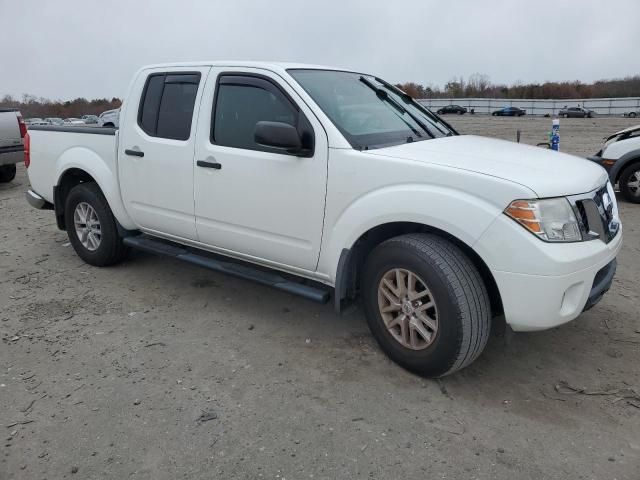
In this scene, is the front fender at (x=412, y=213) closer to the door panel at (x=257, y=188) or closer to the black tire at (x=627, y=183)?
the door panel at (x=257, y=188)

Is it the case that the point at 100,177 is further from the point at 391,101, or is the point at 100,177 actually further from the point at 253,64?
the point at 391,101

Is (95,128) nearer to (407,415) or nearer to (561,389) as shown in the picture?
(407,415)

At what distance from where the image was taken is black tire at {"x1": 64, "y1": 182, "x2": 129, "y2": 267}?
16.4ft

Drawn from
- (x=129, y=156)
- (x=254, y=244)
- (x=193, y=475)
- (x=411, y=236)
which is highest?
(x=129, y=156)

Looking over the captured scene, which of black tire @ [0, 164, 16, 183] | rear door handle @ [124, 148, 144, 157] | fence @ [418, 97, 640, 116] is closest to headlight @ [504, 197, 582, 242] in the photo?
rear door handle @ [124, 148, 144, 157]

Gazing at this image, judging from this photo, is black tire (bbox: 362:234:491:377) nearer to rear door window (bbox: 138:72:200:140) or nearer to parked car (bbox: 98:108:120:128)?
rear door window (bbox: 138:72:200:140)

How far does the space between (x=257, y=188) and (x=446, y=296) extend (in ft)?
4.92

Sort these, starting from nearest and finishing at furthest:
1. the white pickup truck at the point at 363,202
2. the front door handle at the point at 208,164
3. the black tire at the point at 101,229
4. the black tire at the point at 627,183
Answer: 1. the white pickup truck at the point at 363,202
2. the front door handle at the point at 208,164
3. the black tire at the point at 101,229
4. the black tire at the point at 627,183

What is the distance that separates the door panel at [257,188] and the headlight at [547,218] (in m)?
1.20

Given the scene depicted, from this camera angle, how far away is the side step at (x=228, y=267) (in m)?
3.56

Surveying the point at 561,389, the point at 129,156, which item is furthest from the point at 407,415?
the point at 129,156

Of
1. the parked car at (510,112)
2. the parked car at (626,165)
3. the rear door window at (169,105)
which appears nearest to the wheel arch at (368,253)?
the rear door window at (169,105)

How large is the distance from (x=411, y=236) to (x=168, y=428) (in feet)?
5.59

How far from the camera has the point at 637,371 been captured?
3342mm
